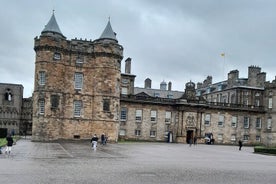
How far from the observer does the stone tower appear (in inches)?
1745

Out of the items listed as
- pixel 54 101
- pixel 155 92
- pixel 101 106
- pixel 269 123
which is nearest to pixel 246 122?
pixel 269 123

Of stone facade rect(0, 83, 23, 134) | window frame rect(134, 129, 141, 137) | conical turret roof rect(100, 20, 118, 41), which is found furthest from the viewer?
stone facade rect(0, 83, 23, 134)

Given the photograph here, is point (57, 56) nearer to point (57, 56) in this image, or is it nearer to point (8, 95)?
point (57, 56)

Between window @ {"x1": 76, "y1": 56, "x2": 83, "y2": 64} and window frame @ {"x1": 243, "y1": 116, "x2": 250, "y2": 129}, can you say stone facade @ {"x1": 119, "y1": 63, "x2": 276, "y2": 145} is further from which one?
window @ {"x1": 76, "y1": 56, "x2": 83, "y2": 64}

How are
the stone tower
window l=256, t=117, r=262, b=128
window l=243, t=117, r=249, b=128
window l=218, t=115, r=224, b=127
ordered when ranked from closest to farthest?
the stone tower, window l=218, t=115, r=224, b=127, window l=243, t=117, r=249, b=128, window l=256, t=117, r=262, b=128

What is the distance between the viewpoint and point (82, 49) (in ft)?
156

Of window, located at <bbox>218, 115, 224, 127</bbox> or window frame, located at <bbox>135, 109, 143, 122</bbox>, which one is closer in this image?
window frame, located at <bbox>135, 109, 143, 122</bbox>

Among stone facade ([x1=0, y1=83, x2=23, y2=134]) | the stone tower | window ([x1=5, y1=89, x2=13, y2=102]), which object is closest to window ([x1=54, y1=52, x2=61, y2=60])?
the stone tower

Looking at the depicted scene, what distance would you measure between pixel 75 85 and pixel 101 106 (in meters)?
4.40

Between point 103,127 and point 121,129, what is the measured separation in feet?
32.3

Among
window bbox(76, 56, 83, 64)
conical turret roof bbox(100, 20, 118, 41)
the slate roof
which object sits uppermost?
conical turret roof bbox(100, 20, 118, 41)

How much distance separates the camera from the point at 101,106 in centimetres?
4688

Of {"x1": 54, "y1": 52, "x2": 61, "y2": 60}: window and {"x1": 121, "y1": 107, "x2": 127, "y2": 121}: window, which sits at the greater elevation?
{"x1": 54, "y1": 52, "x2": 61, "y2": 60}: window

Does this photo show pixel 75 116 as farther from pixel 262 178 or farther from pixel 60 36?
pixel 262 178
